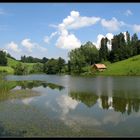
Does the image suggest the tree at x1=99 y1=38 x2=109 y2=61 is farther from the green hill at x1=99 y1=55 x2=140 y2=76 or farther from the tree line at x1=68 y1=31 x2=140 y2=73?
the green hill at x1=99 y1=55 x2=140 y2=76

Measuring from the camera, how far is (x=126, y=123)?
71.8ft

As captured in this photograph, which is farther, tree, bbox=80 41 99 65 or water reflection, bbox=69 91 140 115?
tree, bbox=80 41 99 65

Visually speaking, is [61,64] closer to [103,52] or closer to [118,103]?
[103,52]

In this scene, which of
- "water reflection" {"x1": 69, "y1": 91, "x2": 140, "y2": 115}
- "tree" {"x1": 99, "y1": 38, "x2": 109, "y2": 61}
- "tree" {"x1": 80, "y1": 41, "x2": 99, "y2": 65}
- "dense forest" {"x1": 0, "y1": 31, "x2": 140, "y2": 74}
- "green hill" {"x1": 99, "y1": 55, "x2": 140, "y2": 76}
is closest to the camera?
"water reflection" {"x1": 69, "y1": 91, "x2": 140, "y2": 115}

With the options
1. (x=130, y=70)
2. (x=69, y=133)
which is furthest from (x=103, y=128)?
(x=130, y=70)

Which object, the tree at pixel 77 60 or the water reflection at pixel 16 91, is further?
the tree at pixel 77 60

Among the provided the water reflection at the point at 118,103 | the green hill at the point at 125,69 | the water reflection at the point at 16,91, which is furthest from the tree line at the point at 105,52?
the water reflection at the point at 118,103

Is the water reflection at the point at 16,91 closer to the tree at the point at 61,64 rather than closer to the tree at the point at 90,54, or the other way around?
the tree at the point at 90,54

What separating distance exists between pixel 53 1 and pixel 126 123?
62.1ft

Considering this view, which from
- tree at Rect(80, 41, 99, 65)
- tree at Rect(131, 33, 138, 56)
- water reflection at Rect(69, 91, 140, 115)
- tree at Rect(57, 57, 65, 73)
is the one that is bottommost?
water reflection at Rect(69, 91, 140, 115)

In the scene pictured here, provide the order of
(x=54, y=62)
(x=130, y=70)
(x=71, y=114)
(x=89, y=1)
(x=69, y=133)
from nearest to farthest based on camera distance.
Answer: (x=89, y=1)
(x=69, y=133)
(x=71, y=114)
(x=130, y=70)
(x=54, y=62)

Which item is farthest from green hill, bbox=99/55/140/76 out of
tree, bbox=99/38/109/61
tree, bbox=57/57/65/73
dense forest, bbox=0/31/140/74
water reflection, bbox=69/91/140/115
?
water reflection, bbox=69/91/140/115

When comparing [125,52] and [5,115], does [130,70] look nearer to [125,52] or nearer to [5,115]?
[125,52]

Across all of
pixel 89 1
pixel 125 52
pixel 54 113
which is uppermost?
pixel 125 52
